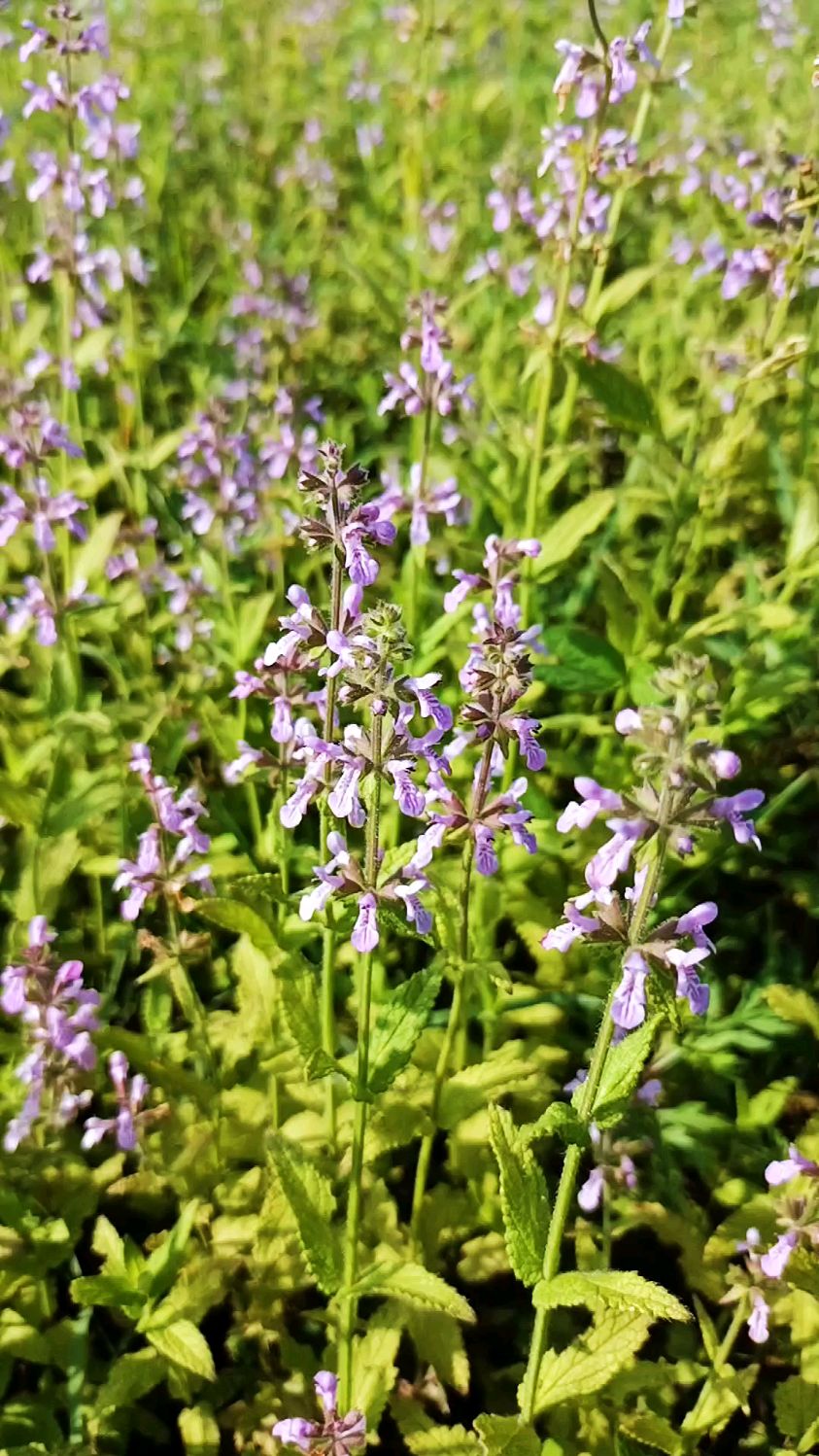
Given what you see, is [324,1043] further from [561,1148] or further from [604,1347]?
[561,1148]

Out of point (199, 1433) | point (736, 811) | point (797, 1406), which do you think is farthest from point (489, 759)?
point (199, 1433)

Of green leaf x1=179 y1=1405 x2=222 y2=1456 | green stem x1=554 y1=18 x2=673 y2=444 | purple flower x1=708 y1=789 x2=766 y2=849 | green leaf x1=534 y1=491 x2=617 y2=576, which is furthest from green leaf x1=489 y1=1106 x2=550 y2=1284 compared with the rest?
green stem x1=554 y1=18 x2=673 y2=444

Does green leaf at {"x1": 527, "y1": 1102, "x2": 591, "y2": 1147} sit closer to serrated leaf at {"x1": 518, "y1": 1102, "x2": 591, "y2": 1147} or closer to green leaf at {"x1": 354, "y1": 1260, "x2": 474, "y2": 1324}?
serrated leaf at {"x1": 518, "y1": 1102, "x2": 591, "y2": 1147}

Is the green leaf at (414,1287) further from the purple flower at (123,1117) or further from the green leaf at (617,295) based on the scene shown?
the green leaf at (617,295)

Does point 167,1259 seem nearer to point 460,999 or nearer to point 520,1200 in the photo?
point 460,999

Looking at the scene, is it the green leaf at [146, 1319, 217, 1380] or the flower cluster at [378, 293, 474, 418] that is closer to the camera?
the green leaf at [146, 1319, 217, 1380]

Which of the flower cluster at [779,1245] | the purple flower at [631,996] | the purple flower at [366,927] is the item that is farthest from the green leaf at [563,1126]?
the flower cluster at [779,1245]
